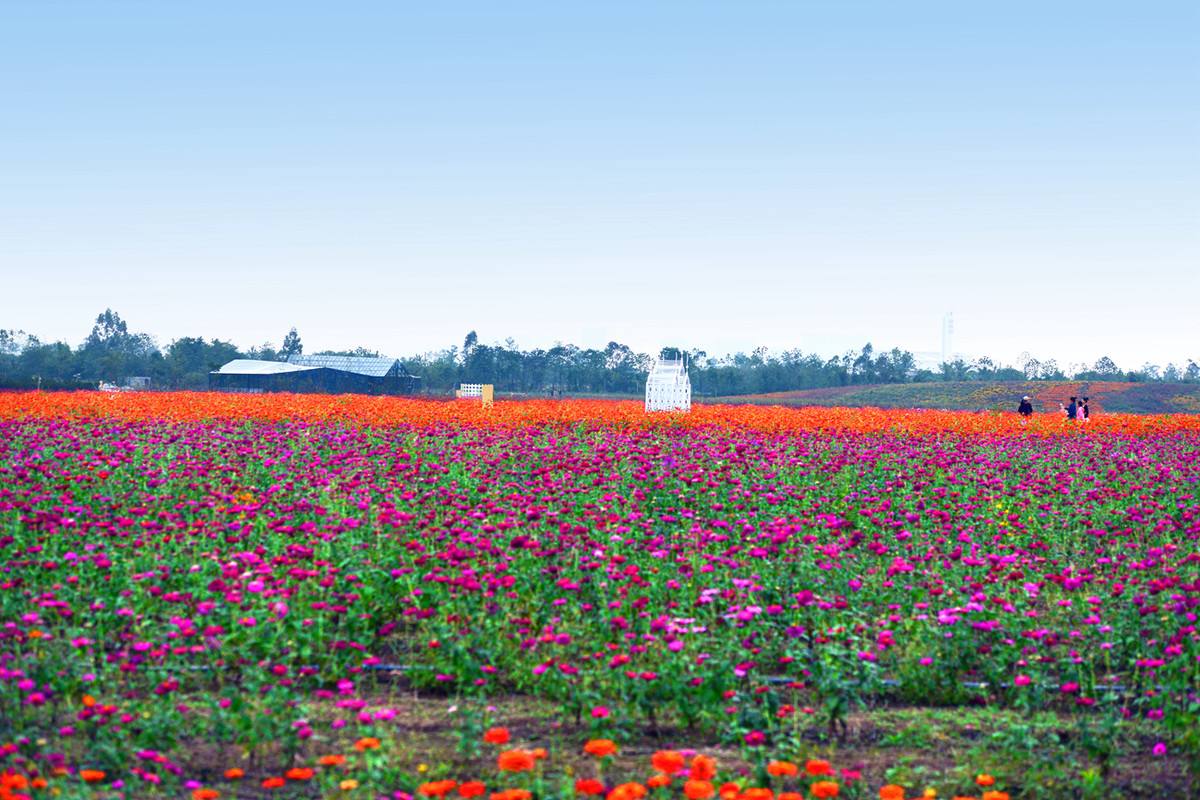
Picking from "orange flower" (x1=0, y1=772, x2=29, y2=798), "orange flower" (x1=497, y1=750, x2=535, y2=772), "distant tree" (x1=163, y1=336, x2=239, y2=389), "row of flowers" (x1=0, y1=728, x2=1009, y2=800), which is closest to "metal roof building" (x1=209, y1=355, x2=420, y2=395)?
"distant tree" (x1=163, y1=336, x2=239, y2=389)

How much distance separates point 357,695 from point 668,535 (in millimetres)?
3616

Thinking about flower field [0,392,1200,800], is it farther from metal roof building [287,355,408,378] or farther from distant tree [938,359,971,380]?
distant tree [938,359,971,380]

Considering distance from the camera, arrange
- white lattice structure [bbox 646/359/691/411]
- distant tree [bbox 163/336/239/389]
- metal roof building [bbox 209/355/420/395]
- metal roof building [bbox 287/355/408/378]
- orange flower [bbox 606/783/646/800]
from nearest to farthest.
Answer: orange flower [bbox 606/783/646/800]
white lattice structure [bbox 646/359/691/411]
metal roof building [bbox 209/355/420/395]
metal roof building [bbox 287/355/408/378]
distant tree [bbox 163/336/239/389]

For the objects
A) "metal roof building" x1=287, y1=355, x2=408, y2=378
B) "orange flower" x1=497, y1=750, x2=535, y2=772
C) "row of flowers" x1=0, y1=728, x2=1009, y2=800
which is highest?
"metal roof building" x1=287, y1=355, x2=408, y2=378

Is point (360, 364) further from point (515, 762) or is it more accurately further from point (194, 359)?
point (515, 762)

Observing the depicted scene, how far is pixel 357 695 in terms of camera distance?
5.89 metres

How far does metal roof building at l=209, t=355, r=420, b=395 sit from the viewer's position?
6469 cm

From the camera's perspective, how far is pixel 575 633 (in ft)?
21.7

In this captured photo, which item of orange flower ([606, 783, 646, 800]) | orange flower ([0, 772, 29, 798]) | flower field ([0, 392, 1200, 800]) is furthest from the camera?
flower field ([0, 392, 1200, 800])

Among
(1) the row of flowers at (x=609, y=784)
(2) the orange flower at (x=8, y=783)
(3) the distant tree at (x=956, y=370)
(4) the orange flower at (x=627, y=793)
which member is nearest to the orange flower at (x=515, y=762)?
(1) the row of flowers at (x=609, y=784)

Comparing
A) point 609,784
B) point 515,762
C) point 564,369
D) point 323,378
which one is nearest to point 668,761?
point 515,762

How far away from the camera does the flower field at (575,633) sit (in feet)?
15.9

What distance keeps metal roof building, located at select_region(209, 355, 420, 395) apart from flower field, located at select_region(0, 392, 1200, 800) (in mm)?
54218

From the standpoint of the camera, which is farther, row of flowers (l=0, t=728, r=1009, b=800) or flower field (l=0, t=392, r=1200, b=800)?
flower field (l=0, t=392, r=1200, b=800)
